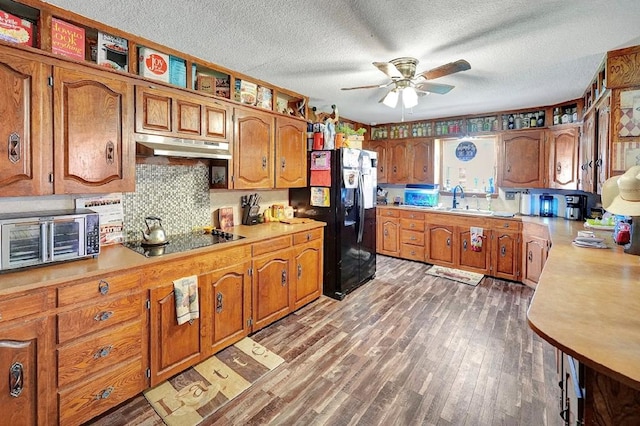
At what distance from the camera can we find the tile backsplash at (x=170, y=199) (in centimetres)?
250

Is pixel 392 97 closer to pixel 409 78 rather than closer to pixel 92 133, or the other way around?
pixel 409 78

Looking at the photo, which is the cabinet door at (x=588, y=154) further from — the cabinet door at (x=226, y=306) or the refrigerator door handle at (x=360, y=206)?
the cabinet door at (x=226, y=306)

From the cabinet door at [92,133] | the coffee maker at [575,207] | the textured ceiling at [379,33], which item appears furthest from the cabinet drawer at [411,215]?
the cabinet door at [92,133]

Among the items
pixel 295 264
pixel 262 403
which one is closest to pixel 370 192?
pixel 295 264

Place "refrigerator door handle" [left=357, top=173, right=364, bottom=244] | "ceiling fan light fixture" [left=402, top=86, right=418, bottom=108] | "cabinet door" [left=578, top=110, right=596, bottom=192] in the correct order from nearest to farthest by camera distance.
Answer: "ceiling fan light fixture" [left=402, top=86, right=418, bottom=108] → "cabinet door" [left=578, top=110, right=596, bottom=192] → "refrigerator door handle" [left=357, top=173, right=364, bottom=244]

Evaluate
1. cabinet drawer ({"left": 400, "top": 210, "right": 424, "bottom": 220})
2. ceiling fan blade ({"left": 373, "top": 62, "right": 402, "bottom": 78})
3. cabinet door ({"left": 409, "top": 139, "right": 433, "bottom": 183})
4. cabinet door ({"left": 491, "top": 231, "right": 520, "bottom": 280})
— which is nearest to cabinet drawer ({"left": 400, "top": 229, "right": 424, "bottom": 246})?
cabinet drawer ({"left": 400, "top": 210, "right": 424, "bottom": 220})

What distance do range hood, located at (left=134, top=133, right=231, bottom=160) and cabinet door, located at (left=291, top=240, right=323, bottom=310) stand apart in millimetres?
1163

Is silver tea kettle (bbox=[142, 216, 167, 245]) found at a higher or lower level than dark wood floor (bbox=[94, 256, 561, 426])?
higher

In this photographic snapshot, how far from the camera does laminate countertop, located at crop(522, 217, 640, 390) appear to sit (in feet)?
3.14

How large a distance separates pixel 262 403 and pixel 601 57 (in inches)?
141

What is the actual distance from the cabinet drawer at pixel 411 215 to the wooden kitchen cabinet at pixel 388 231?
3.4 inches

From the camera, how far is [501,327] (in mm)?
2969

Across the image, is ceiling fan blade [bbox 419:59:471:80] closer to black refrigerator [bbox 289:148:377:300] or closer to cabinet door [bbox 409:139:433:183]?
black refrigerator [bbox 289:148:377:300]

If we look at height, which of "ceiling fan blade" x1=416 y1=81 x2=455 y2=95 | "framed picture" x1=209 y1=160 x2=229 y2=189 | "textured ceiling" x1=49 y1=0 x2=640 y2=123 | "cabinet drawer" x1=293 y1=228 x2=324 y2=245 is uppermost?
"textured ceiling" x1=49 y1=0 x2=640 y2=123
